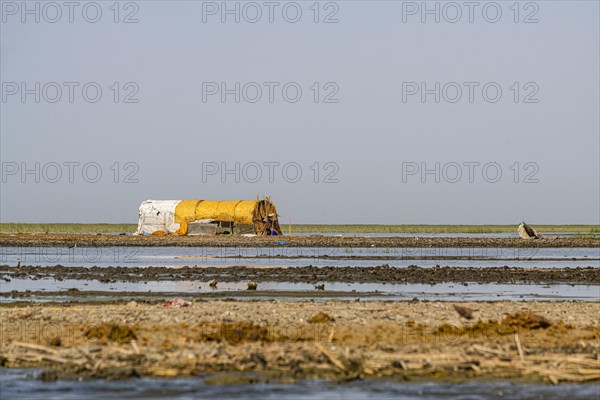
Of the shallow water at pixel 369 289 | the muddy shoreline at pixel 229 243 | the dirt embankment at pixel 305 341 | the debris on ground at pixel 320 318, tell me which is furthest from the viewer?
the muddy shoreline at pixel 229 243

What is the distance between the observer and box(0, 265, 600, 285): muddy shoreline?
134ft

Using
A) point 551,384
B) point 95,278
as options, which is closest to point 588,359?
point 551,384

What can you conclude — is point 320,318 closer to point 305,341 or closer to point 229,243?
point 305,341

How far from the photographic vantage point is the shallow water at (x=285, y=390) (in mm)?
15945

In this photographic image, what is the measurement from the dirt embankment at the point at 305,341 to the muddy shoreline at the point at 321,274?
13.3 m

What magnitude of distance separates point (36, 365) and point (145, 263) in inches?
1372

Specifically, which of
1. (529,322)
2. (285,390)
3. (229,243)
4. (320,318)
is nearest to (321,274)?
(320,318)

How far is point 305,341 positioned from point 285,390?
4.21m

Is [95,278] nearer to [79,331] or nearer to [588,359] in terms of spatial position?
[79,331]

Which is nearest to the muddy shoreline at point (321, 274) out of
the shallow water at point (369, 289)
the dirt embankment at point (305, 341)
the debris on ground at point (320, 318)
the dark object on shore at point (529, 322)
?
the shallow water at point (369, 289)

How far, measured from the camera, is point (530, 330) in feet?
71.3

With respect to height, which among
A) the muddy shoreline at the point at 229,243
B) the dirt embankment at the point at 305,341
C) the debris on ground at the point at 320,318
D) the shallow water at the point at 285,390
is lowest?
the shallow water at the point at 285,390

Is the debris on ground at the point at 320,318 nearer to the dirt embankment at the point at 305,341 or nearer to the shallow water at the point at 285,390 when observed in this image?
the dirt embankment at the point at 305,341

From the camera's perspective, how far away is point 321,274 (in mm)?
43656
